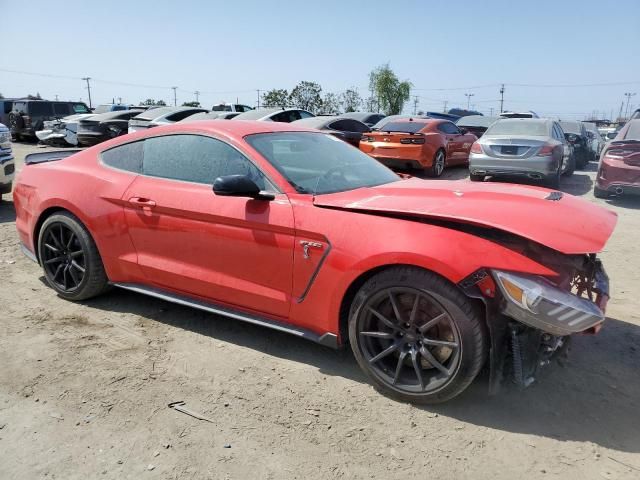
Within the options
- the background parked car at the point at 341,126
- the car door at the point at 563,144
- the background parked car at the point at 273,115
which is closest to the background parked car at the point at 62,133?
the background parked car at the point at 273,115

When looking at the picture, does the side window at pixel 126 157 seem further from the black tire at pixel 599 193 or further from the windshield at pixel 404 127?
the black tire at pixel 599 193

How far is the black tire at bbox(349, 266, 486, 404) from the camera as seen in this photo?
8.19ft

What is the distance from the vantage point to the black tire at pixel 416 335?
2.50m

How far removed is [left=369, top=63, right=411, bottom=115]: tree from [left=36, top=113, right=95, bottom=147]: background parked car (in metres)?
44.9

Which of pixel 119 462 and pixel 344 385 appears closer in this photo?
pixel 119 462

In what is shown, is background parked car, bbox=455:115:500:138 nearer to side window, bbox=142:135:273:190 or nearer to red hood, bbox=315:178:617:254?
red hood, bbox=315:178:617:254

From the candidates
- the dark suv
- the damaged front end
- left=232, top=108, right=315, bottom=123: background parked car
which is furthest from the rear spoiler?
the dark suv

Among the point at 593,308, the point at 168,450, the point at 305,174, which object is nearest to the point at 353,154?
the point at 305,174

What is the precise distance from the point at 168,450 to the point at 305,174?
1.82 metres

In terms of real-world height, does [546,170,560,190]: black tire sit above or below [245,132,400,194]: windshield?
below

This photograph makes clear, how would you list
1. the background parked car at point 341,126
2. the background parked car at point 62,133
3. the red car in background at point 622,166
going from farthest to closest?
the background parked car at point 62,133 → the background parked car at point 341,126 → the red car in background at point 622,166

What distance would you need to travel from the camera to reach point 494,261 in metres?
2.42

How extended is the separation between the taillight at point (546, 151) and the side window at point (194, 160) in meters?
7.56

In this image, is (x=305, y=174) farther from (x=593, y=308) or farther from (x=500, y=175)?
(x=500, y=175)
